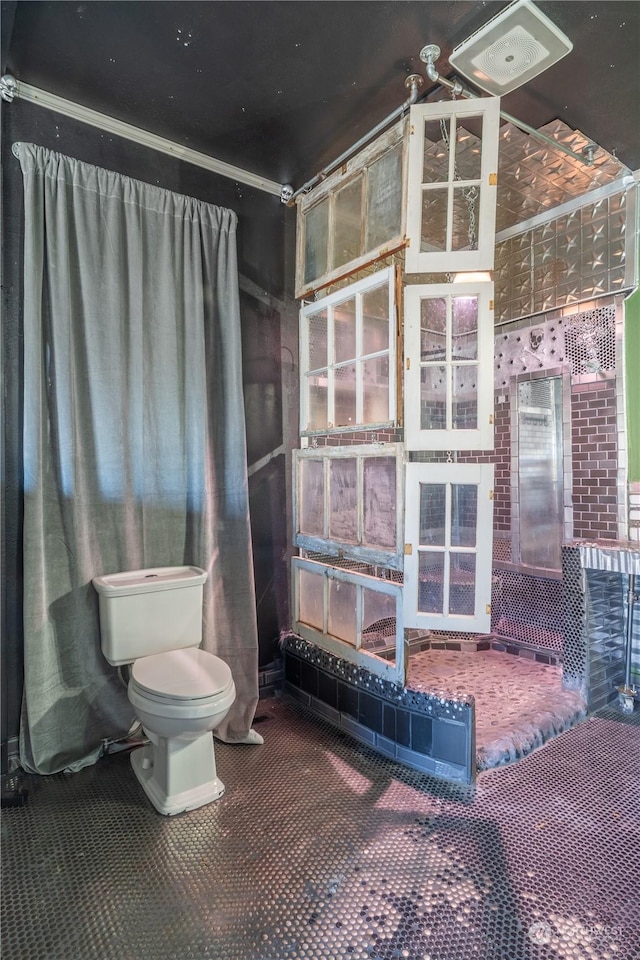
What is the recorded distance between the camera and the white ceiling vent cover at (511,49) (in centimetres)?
169

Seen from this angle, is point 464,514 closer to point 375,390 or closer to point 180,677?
point 375,390

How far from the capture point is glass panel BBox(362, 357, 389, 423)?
7.38ft

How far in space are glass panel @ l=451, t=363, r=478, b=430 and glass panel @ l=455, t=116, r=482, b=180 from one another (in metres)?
0.81

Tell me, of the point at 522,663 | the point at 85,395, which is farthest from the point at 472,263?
the point at 522,663

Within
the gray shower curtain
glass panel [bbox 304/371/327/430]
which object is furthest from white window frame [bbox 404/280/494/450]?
the gray shower curtain

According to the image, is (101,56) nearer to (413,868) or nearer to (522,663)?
(413,868)

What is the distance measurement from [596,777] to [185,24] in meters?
3.26

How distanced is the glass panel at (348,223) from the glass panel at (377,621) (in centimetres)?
162

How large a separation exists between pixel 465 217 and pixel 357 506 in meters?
1.42

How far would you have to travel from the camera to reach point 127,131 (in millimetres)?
2258

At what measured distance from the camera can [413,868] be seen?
5.17 feet

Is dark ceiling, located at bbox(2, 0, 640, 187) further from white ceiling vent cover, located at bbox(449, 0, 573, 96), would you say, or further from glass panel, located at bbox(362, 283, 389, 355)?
glass panel, located at bbox(362, 283, 389, 355)

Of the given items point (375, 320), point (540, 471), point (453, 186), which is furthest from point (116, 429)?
point (540, 471)

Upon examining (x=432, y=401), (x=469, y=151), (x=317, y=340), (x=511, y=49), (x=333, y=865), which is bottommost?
(x=333, y=865)
